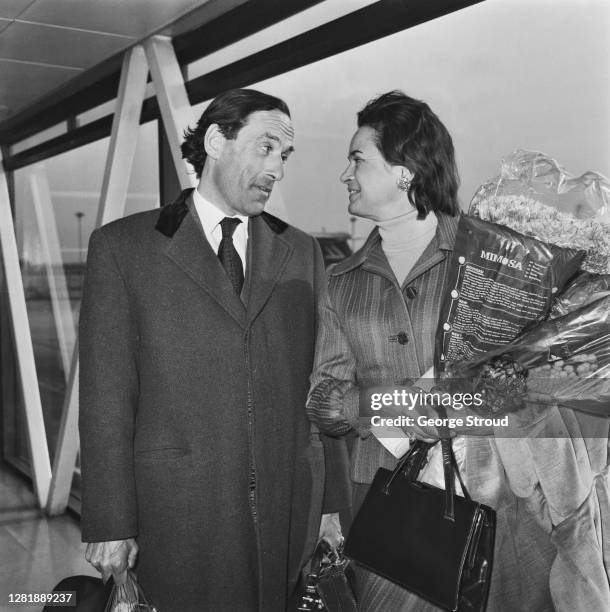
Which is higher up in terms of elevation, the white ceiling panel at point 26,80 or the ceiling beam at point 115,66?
the white ceiling panel at point 26,80

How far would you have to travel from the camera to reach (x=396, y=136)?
6.10 ft

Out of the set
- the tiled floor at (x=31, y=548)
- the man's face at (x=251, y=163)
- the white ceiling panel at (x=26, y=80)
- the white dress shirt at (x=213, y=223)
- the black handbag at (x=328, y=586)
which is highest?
the white ceiling panel at (x=26, y=80)

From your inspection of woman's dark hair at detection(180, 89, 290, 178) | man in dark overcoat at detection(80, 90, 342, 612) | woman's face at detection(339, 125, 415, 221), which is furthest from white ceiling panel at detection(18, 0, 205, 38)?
woman's face at detection(339, 125, 415, 221)

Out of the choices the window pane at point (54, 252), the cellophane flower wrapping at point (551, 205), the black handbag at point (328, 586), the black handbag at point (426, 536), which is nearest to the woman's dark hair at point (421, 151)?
the cellophane flower wrapping at point (551, 205)

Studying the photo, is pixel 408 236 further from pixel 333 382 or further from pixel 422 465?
pixel 422 465

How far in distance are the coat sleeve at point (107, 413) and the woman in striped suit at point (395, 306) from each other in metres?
0.46

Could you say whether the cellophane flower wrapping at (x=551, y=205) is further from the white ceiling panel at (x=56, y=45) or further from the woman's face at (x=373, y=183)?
the white ceiling panel at (x=56, y=45)

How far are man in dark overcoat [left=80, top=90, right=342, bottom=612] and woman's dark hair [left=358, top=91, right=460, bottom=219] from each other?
1.23ft

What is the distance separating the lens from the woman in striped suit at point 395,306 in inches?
70.4

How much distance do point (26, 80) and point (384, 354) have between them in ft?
13.4

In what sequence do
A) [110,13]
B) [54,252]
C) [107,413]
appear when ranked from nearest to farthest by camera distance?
[107,413] < [110,13] < [54,252]

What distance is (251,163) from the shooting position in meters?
2.11

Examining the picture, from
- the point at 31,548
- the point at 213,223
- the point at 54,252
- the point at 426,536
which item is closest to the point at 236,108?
the point at 213,223

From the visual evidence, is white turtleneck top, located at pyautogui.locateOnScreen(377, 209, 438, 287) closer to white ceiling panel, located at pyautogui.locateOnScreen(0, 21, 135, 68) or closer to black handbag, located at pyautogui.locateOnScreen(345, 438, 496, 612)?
black handbag, located at pyautogui.locateOnScreen(345, 438, 496, 612)
